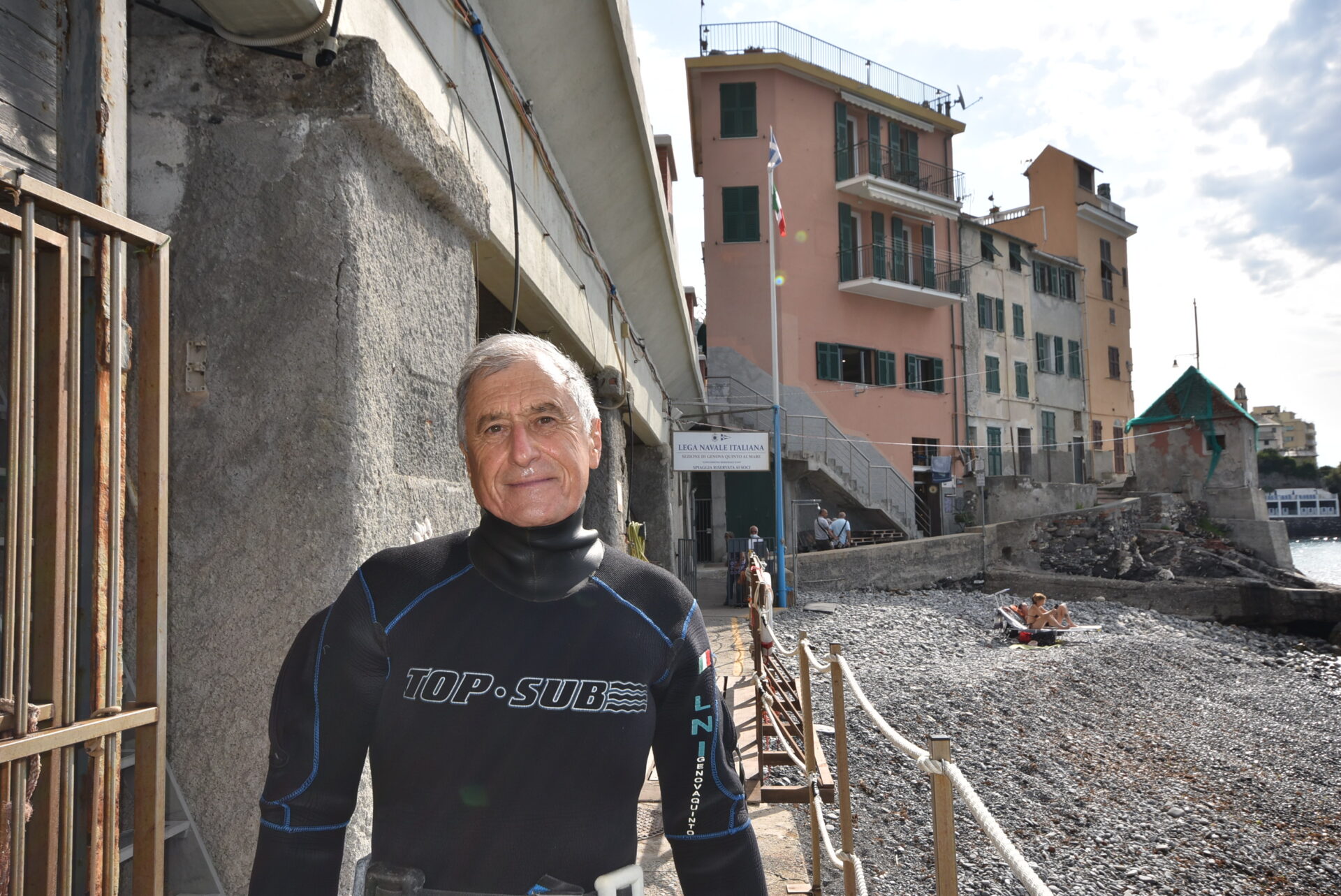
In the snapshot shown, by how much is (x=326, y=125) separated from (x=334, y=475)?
0.91 meters

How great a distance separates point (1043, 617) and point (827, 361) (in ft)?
36.0

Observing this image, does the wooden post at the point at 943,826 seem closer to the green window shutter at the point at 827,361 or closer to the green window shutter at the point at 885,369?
the green window shutter at the point at 827,361

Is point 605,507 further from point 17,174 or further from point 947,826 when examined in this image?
point 17,174

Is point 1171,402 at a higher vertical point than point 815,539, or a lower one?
higher

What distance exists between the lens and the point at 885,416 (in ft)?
88.6

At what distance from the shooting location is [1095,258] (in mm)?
37812

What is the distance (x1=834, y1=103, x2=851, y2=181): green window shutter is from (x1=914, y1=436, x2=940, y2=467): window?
8.28 m

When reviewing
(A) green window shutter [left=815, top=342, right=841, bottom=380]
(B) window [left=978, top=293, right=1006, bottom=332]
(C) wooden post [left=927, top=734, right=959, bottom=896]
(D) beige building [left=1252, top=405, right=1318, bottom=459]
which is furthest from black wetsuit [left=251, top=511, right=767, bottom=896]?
(D) beige building [left=1252, top=405, right=1318, bottom=459]

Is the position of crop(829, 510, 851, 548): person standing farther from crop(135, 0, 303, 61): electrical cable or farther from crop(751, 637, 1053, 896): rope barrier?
crop(135, 0, 303, 61): electrical cable

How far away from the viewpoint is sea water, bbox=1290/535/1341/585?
51256 mm

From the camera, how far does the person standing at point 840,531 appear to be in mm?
21609

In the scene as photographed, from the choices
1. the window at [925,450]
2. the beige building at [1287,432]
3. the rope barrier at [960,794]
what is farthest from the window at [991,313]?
the beige building at [1287,432]

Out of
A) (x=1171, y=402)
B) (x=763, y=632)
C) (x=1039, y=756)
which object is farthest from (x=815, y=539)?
(x=1171, y=402)

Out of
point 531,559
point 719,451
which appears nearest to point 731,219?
point 719,451
